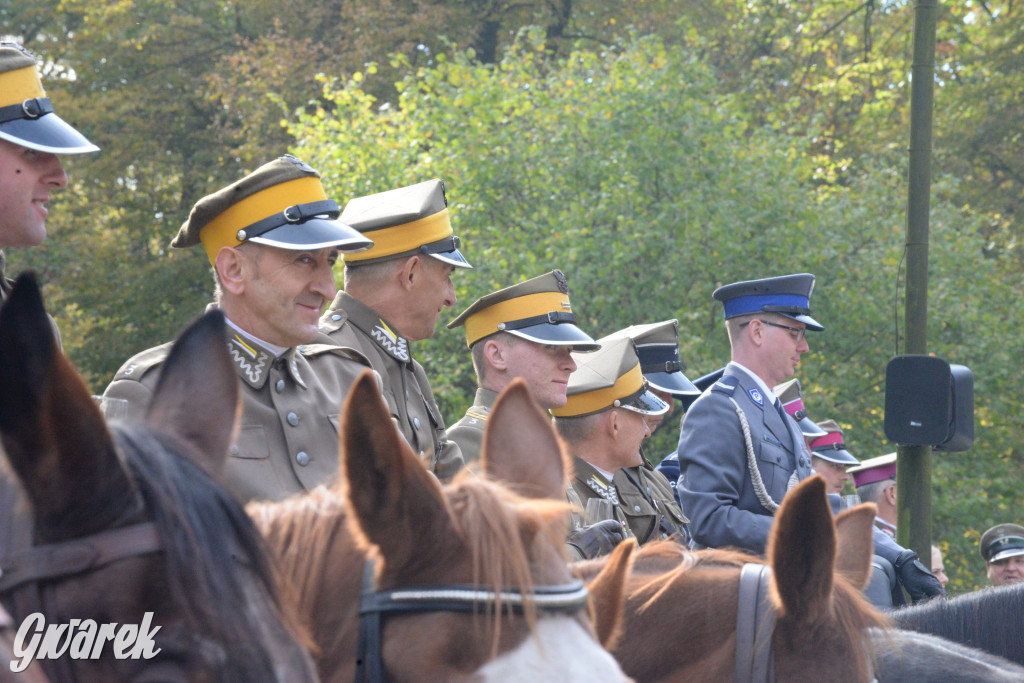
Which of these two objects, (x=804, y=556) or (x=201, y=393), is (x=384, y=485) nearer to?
(x=201, y=393)

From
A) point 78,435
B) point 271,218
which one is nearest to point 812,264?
point 271,218

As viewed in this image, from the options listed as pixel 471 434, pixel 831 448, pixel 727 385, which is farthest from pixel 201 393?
pixel 831 448

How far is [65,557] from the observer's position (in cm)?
118

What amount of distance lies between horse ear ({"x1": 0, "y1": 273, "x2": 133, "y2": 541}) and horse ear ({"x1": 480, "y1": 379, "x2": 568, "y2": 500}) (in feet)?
2.66

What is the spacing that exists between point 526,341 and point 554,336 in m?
0.12

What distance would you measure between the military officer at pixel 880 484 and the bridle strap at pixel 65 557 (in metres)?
8.11

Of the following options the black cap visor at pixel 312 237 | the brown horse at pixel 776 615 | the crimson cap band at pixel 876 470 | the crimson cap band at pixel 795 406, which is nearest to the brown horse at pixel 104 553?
the brown horse at pixel 776 615

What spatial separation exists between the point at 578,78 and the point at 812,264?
3319 millimetres

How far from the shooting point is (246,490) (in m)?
2.71

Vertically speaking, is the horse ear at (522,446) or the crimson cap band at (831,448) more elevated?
the horse ear at (522,446)

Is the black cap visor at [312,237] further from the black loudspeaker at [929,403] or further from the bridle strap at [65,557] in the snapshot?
the black loudspeaker at [929,403]

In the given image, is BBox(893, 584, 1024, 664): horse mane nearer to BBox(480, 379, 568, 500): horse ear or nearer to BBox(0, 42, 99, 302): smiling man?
BBox(480, 379, 568, 500): horse ear

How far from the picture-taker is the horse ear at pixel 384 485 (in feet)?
4.69

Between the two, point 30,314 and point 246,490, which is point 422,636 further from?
point 246,490
